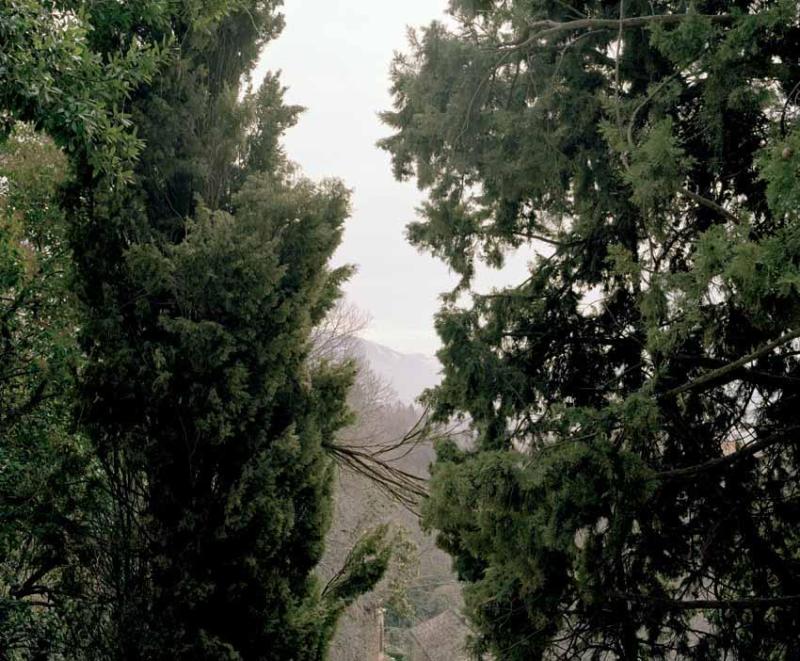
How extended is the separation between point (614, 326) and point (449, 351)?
152 centimetres

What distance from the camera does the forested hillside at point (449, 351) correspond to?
3600mm

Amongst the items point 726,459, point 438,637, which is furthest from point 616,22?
point 438,637

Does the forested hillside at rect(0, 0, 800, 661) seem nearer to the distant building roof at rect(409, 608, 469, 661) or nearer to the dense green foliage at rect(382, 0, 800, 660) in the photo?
the dense green foliage at rect(382, 0, 800, 660)

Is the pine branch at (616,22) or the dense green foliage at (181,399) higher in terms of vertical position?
the pine branch at (616,22)

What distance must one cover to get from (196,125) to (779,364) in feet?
17.0

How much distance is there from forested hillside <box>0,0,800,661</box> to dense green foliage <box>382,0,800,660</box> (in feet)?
0.09

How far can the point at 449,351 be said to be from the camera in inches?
192

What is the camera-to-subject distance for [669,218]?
4.71 metres

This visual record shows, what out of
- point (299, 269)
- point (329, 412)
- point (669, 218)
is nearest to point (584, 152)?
point (669, 218)

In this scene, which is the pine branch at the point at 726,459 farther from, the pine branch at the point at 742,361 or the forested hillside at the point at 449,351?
the pine branch at the point at 742,361

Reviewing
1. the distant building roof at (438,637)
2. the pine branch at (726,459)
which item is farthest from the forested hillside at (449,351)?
the distant building roof at (438,637)

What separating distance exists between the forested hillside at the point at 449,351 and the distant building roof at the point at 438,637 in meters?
9.95

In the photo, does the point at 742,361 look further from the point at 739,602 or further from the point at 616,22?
the point at 616,22

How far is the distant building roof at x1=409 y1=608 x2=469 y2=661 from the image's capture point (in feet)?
46.1
